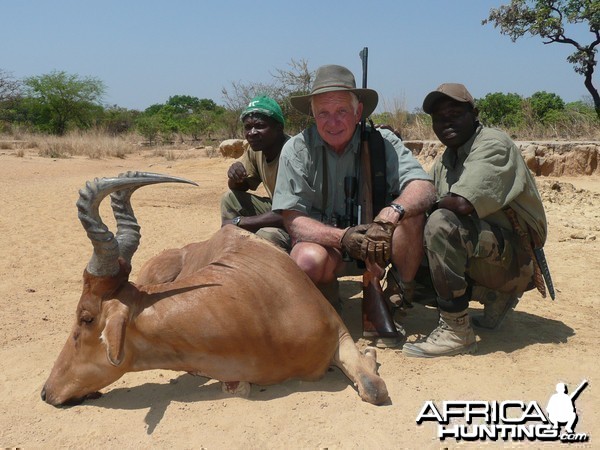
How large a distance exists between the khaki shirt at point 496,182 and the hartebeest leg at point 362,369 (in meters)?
1.18

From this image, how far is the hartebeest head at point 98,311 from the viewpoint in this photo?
9.95 ft

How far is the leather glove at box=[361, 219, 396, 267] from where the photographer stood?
382cm

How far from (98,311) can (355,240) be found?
1620 millimetres

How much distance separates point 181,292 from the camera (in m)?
3.26

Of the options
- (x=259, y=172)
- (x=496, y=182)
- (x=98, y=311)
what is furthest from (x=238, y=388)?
(x=259, y=172)

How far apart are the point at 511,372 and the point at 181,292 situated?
2.03 meters

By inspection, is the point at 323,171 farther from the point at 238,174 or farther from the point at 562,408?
the point at 562,408

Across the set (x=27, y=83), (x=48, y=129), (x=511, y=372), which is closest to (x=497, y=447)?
(x=511, y=372)

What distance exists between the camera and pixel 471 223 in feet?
13.3

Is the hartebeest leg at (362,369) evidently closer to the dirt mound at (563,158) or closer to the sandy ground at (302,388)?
the sandy ground at (302,388)

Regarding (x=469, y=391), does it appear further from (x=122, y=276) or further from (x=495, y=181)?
(x=122, y=276)

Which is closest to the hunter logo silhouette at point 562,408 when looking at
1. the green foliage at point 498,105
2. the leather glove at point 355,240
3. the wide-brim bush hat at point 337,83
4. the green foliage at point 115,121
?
Result: the leather glove at point 355,240

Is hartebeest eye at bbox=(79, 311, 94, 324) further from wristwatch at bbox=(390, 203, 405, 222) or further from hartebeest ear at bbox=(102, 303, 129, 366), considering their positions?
wristwatch at bbox=(390, 203, 405, 222)

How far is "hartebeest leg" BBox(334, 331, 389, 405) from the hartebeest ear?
1.23m
